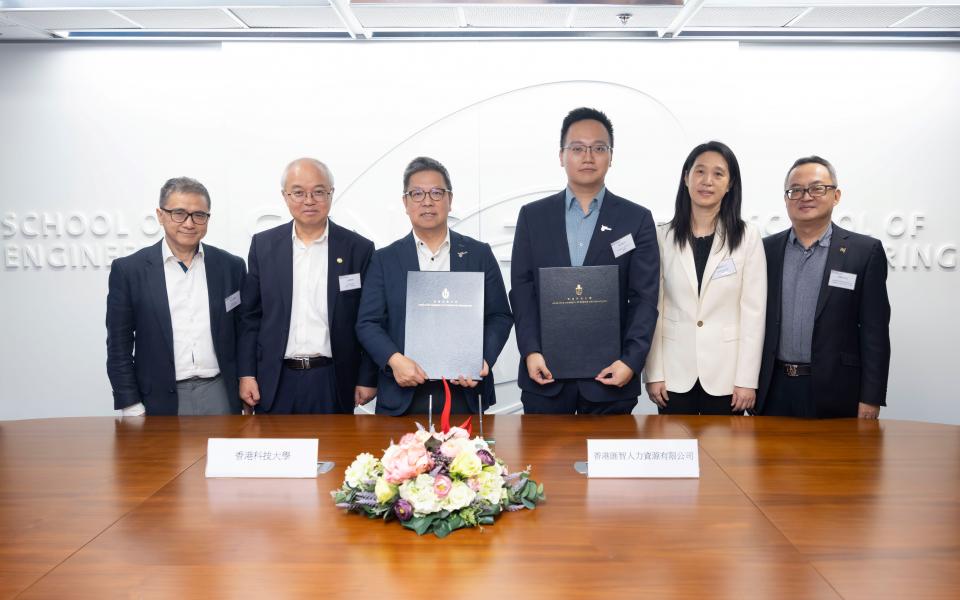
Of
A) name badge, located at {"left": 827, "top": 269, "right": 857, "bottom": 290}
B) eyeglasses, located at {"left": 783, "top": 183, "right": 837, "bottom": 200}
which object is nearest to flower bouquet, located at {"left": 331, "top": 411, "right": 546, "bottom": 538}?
name badge, located at {"left": 827, "top": 269, "right": 857, "bottom": 290}

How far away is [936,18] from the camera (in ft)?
13.9

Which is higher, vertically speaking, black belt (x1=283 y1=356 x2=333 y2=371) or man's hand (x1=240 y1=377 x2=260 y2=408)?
black belt (x1=283 y1=356 x2=333 y2=371)

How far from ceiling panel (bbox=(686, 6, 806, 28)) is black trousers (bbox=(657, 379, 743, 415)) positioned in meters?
2.14

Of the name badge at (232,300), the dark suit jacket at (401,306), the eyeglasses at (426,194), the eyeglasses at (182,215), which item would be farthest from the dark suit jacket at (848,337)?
the eyeglasses at (182,215)

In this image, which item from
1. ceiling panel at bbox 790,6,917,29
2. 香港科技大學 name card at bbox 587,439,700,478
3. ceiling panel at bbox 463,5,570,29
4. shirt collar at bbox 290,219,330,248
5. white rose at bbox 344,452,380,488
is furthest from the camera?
ceiling panel at bbox 790,6,917,29

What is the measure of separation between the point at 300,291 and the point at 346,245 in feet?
0.96

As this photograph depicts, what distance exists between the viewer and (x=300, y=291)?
3.36 meters

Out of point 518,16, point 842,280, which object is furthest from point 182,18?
point 842,280

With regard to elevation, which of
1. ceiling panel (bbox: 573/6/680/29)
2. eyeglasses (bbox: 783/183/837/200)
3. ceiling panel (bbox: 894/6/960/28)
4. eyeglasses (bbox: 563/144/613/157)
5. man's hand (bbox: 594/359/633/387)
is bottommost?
man's hand (bbox: 594/359/633/387)

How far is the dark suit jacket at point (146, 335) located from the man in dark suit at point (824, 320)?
241cm

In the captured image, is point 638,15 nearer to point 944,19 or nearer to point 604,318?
point 944,19

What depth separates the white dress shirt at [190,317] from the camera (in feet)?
10.8

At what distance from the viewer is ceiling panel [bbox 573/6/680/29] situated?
13.0 feet

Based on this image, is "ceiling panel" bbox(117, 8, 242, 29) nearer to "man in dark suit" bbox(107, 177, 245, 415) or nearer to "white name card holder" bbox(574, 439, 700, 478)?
"man in dark suit" bbox(107, 177, 245, 415)
